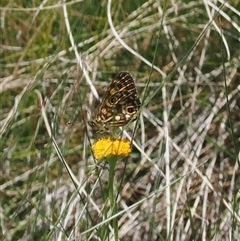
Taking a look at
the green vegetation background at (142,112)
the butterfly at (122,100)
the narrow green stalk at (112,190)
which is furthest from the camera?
the green vegetation background at (142,112)

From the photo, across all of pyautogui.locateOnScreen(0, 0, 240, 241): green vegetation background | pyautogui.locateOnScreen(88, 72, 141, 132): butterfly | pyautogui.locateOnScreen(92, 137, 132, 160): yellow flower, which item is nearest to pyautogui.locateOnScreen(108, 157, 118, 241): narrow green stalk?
pyautogui.locateOnScreen(92, 137, 132, 160): yellow flower

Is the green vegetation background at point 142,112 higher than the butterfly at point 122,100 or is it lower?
lower

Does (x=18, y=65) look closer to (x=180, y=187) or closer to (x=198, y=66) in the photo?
(x=198, y=66)

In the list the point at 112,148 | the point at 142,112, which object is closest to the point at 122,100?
the point at 112,148

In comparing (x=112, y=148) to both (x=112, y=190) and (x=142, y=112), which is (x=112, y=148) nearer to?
(x=112, y=190)

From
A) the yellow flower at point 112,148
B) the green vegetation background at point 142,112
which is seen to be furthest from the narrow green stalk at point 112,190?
the green vegetation background at point 142,112

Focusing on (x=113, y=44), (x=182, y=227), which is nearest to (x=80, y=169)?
(x=182, y=227)

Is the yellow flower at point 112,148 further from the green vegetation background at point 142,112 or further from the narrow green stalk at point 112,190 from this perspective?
the green vegetation background at point 142,112
